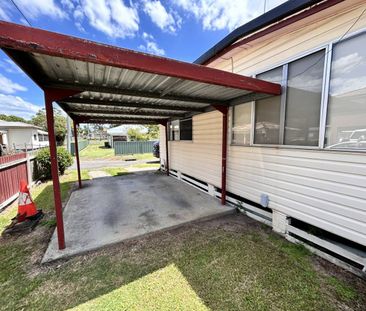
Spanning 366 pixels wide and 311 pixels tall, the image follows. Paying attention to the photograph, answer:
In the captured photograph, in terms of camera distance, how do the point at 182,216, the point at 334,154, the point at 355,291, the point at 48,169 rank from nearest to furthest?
the point at 355,291 < the point at 334,154 < the point at 182,216 < the point at 48,169

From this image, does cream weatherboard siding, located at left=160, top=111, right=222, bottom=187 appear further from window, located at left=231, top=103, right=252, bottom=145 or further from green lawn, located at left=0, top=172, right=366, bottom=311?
green lawn, located at left=0, top=172, right=366, bottom=311

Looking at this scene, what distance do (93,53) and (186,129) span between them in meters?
5.47

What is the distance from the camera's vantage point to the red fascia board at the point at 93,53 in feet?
4.92

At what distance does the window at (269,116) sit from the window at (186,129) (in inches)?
127

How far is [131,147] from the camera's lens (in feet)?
63.3

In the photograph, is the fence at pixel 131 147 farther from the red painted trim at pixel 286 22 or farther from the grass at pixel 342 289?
the grass at pixel 342 289

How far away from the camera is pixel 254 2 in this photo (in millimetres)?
3926

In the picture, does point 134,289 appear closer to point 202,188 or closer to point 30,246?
point 30,246

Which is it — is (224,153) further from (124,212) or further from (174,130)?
(174,130)

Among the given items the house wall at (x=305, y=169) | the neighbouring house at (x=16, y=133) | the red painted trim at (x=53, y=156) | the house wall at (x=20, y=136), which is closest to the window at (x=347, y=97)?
the house wall at (x=305, y=169)

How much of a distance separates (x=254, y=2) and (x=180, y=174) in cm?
588

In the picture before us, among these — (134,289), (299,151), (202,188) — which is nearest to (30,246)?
(134,289)

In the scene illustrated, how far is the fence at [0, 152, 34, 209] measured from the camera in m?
4.75

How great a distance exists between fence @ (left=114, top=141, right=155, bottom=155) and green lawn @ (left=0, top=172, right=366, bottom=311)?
15.8 meters
